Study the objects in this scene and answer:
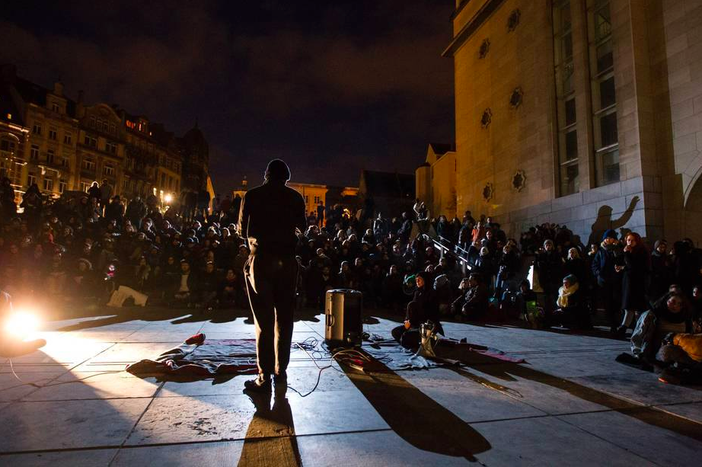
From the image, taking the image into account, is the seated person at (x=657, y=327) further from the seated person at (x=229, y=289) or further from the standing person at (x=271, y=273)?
the seated person at (x=229, y=289)

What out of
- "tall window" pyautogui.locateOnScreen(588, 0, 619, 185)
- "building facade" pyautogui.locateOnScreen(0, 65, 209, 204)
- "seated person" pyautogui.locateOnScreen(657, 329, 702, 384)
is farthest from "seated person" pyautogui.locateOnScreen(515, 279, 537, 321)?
"building facade" pyautogui.locateOnScreen(0, 65, 209, 204)

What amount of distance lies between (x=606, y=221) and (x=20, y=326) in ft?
52.8

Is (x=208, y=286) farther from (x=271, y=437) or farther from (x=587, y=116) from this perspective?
(x=587, y=116)

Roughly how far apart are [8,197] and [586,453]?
1825cm

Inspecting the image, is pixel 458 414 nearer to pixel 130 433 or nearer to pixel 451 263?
pixel 130 433

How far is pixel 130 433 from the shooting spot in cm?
259

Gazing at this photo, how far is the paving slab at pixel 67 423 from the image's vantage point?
2424 mm

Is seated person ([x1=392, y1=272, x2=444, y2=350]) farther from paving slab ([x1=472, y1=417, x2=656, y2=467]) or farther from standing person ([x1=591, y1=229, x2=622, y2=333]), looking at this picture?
standing person ([x1=591, y1=229, x2=622, y2=333])

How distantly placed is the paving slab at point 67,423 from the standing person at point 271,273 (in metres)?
1.10

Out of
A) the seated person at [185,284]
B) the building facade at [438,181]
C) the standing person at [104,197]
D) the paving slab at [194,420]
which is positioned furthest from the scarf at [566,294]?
the building facade at [438,181]

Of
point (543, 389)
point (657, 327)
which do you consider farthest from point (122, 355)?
point (657, 327)

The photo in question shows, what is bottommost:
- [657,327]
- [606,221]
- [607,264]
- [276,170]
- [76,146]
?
[657,327]

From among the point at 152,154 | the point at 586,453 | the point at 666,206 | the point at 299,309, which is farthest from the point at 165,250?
the point at 152,154

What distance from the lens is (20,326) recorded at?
21.8 ft
